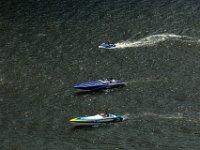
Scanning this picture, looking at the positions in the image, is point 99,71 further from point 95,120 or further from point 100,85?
point 95,120

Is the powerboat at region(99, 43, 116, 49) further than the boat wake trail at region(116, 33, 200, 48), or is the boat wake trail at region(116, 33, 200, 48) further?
the boat wake trail at region(116, 33, 200, 48)

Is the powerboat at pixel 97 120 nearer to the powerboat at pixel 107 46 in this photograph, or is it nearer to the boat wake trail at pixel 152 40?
the powerboat at pixel 107 46

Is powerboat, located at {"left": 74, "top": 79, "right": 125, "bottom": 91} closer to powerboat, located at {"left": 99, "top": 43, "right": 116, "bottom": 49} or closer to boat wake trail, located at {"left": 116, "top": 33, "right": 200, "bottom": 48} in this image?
powerboat, located at {"left": 99, "top": 43, "right": 116, "bottom": 49}

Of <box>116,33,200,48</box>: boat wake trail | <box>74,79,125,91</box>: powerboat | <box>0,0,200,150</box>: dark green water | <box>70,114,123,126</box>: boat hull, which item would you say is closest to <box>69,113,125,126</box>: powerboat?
<box>70,114,123,126</box>: boat hull

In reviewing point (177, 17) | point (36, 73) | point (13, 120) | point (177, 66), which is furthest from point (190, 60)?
point (13, 120)

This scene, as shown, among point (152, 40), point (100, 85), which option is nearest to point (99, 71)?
point (100, 85)

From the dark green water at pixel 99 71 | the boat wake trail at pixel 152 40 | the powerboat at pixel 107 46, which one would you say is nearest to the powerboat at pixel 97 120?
the dark green water at pixel 99 71

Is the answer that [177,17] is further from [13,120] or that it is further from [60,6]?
[13,120]
